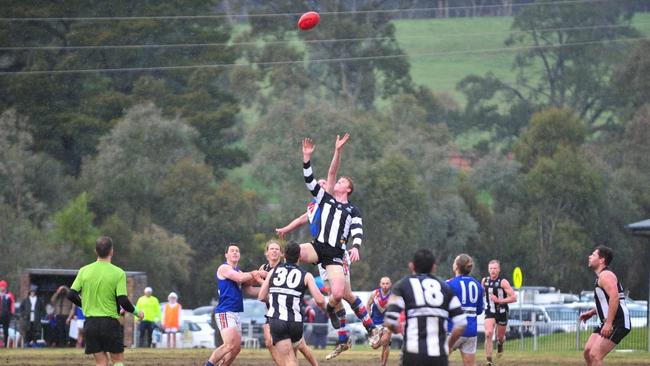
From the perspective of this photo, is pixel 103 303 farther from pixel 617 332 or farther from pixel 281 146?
pixel 281 146

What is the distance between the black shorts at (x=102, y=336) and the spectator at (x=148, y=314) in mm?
19868

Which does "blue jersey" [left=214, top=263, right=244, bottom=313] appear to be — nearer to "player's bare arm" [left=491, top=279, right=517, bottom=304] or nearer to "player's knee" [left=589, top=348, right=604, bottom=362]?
"player's knee" [left=589, top=348, right=604, bottom=362]

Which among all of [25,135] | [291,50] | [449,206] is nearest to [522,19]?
[291,50]

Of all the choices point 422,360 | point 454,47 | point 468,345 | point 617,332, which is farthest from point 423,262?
point 454,47

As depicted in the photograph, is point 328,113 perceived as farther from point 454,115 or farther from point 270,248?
point 270,248

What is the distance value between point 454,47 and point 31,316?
395 ft

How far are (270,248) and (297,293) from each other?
1052mm

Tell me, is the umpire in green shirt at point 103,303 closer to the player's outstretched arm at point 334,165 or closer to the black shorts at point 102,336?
the black shorts at point 102,336

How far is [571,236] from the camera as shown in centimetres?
9025

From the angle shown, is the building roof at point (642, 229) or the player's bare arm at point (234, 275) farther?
the building roof at point (642, 229)

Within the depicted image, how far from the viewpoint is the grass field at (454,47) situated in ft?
478

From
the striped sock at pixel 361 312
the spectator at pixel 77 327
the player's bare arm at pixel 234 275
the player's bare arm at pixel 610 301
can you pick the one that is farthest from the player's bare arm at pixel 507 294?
the spectator at pixel 77 327

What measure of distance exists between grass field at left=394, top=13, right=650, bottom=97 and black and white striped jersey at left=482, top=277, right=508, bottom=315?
11371 cm

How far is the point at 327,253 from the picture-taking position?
2086 cm
